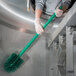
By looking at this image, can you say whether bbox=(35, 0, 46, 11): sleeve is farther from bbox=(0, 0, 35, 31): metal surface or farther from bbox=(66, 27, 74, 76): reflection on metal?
bbox=(66, 27, 74, 76): reflection on metal

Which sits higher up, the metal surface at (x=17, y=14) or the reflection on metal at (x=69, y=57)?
the metal surface at (x=17, y=14)

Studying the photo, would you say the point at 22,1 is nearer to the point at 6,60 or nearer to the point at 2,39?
the point at 2,39

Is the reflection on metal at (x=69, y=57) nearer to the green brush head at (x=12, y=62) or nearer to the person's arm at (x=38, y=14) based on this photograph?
the person's arm at (x=38, y=14)

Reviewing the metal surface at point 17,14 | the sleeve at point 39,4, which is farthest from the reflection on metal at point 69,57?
the metal surface at point 17,14

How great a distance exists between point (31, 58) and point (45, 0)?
704 mm

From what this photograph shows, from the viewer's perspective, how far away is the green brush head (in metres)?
1.28

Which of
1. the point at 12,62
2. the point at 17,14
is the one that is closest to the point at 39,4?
the point at 17,14

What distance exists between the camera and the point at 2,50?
1305mm

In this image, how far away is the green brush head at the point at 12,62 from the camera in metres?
1.28

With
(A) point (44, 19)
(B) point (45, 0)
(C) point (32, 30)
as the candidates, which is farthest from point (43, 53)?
(B) point (45, 0)

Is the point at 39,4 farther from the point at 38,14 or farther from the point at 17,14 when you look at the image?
the point at 17,14

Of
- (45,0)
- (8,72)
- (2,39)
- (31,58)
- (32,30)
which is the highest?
(45,0)

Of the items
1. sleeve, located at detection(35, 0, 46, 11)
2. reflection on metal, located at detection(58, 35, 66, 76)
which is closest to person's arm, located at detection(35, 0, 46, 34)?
sleeve, located at detection(35, 0, 46, 11)

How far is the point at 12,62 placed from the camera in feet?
4.21
